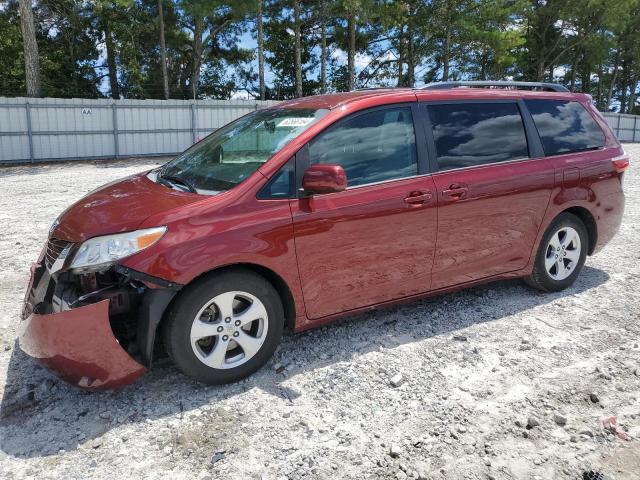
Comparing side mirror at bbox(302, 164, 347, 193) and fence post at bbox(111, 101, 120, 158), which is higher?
fence post at bbox(111, 101, 120, 158)

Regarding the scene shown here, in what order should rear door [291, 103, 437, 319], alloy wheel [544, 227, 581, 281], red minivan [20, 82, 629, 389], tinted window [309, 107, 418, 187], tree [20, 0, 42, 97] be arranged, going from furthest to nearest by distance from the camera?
1. tree [20, 0, 42, 97]
2. alloy wheel [544, 227, 581, 281]
3. tinted window [309, 107, 418, 187]
4. rear door [291, 103, 437, 319]
5. red minivan [20, 82, 629, 389]

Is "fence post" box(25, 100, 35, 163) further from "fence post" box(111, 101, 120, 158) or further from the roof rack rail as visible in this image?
the roof rack rail

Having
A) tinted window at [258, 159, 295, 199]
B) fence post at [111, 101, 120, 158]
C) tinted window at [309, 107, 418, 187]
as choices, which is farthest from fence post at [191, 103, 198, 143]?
tinted window at [258, 159, 295, 199]

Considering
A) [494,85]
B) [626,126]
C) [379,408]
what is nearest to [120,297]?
[379,408]

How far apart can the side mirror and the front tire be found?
2.15ft

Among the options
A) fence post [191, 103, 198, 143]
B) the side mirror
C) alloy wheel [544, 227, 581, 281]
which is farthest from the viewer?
fence post [191, 103, 198, 143]

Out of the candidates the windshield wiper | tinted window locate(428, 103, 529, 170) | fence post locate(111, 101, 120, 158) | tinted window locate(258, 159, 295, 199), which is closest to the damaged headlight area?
the windshield wiper

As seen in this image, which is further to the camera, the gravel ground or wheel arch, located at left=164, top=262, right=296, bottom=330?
wheel arch, located at left=164, top=262, right=296, bottom=330

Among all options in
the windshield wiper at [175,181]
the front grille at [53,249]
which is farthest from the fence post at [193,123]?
the front grille at [53,249]

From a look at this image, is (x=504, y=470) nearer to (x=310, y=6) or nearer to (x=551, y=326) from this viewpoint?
(x=551, y=326)

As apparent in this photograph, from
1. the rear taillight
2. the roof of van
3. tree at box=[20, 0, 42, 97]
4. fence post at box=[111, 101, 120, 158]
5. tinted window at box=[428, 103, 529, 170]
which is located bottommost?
the rear taillight

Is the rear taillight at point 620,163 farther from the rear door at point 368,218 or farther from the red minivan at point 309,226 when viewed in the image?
the rear door at point 368,218

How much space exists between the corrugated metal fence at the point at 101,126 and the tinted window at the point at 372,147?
54.6 feet

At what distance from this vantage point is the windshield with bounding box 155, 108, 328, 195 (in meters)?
3.41
